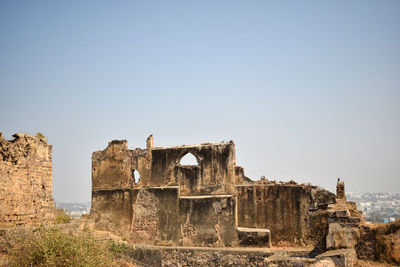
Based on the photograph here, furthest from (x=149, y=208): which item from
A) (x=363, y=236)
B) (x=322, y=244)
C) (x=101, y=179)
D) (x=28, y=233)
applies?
(x=363, y=236)

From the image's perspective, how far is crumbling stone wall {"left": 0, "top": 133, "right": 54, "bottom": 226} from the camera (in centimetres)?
1263

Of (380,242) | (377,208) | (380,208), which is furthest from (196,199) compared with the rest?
(380,208)

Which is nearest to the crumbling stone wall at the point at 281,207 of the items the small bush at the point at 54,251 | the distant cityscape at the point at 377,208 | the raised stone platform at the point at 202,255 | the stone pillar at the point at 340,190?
the stone pillar at the point at 340,190

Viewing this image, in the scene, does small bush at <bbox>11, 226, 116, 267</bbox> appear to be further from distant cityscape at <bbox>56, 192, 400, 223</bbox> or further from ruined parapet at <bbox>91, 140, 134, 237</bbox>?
distant cityscape at <bbox>56, 192, 400, 223</bbox>

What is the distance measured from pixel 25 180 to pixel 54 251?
14.1 feet

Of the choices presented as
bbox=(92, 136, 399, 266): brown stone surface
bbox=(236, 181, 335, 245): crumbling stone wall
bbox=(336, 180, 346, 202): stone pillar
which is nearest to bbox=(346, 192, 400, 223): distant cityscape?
bbox=(336, 180, 346, 202): stone pillar

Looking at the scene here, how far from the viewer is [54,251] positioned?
9.88 metres

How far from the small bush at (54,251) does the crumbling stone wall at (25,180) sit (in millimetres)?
2291

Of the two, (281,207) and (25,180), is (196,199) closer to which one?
(281,207)

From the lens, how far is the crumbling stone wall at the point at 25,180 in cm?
1263

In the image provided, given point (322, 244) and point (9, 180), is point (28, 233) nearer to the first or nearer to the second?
point (9, 180)

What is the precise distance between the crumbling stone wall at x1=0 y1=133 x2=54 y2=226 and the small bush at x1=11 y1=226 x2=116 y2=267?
2291 mm

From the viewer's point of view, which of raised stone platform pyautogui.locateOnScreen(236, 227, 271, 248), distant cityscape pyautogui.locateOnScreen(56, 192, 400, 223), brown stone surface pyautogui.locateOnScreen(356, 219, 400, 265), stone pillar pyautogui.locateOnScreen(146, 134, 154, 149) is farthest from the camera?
distant cityscape pyautogui.locateOnScreen(56, 192, 400, 223)

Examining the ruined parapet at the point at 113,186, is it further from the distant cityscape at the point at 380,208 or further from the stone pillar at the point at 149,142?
the distant cityscape at the point at 380,208
